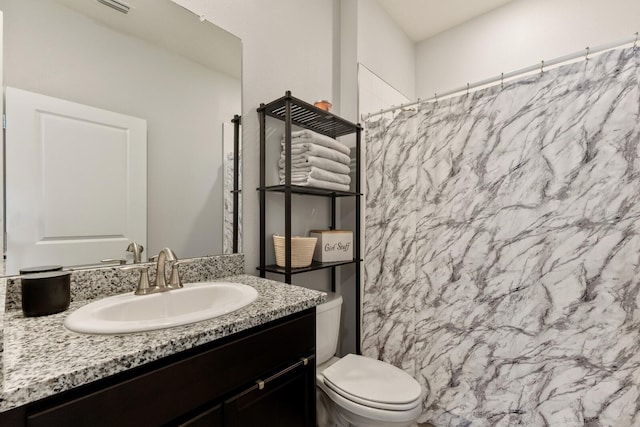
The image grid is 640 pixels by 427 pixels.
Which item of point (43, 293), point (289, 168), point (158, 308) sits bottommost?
point (158, 308)

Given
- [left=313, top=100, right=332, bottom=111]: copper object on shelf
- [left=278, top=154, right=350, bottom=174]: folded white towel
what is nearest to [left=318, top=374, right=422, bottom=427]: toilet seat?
[left=278, top=154, right=350, bottom=174]: folded white towel

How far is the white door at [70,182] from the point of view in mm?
906

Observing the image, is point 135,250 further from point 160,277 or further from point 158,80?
point 158,80

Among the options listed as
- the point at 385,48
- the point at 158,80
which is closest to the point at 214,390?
the point at 158,80

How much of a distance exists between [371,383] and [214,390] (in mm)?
845

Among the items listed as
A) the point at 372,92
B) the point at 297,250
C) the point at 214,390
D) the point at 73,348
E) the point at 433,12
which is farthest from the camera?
the point at 433,12

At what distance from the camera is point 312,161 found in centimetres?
156

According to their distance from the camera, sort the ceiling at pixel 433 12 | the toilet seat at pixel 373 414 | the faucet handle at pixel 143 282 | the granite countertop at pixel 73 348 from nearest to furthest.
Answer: the granite countertop at pixel 73 348 → the faucet handle at pixel 143 282 → the toilet seat at pixel 373 414 → the ceiling at pixel 433 12

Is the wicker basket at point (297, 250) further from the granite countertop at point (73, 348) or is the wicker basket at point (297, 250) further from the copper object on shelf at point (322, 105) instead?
the copper object on shelf at point (322, 105)

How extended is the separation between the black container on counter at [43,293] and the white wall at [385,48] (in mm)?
1959

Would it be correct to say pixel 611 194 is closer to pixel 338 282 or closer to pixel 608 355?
pixel 608 355

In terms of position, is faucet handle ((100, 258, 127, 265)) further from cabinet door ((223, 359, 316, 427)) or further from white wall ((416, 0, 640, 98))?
white wall ((416, 0, 640, 98))

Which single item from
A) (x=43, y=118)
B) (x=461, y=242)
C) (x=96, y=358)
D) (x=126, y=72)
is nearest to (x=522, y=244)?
(x=461, y=242)

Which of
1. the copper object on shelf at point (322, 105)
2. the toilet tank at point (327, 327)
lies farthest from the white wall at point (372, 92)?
the toilet tank at point (327, 327)
